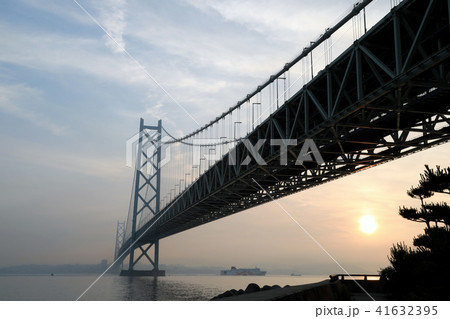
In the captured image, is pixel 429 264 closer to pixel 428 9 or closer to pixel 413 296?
pixel 413 296

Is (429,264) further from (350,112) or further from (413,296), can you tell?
(350,112)

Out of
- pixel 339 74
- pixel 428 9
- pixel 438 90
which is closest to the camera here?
pixel 428 9

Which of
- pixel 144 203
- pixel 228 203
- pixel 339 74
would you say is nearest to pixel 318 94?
pixel 339 74

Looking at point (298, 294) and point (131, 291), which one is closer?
point (298, 294)

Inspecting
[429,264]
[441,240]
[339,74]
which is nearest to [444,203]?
[441,240]

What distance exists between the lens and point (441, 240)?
16484 millimetres

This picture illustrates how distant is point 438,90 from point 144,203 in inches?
2855

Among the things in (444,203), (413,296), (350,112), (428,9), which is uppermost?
(428,9)

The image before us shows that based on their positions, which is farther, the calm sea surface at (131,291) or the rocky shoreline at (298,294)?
the calm sea surface at (131,291)

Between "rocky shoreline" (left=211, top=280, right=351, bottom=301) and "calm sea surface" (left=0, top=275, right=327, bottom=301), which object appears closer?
"rocky shoreline" (left=211, top=280, right=351, bottom=301)

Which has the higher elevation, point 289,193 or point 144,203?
point 144,203

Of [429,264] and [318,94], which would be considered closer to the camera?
[429,264]

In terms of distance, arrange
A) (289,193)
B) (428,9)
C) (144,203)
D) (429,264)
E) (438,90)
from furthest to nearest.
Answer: (144,203), (289,193), (438,90), (429,264), (428,9)
